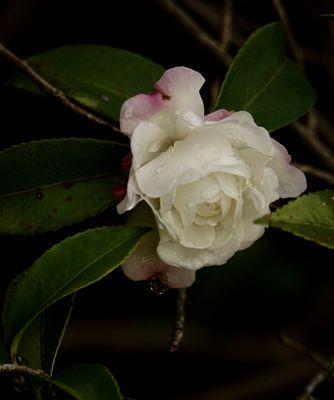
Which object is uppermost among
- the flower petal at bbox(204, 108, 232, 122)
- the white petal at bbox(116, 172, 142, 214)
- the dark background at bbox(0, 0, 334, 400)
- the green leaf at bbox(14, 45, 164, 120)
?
the flower petal at bbox(204, 108, 232, 122)

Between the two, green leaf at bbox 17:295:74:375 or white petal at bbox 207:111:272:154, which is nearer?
white petal at bbox 207:111:272:154

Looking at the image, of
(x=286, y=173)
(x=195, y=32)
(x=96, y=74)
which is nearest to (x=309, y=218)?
(x=286, y=173)

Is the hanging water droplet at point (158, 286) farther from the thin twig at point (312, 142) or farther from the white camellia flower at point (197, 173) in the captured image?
the thin twig at point (312, 142)

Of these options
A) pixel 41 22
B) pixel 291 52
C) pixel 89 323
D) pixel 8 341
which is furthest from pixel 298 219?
pixel 89 323

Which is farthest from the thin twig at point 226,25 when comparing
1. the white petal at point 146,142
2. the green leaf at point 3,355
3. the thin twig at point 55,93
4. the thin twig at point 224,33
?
the green leaf at point 3,355

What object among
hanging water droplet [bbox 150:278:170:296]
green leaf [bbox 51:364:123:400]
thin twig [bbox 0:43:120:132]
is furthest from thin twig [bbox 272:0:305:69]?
green leaf [bbox 51:364:123:400]

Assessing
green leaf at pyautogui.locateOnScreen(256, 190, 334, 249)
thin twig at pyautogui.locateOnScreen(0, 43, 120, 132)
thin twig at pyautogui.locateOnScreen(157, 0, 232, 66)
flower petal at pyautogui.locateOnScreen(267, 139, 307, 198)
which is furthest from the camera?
thin twig at pyautogui.locateOnScreen(157, 0, 232, 66)

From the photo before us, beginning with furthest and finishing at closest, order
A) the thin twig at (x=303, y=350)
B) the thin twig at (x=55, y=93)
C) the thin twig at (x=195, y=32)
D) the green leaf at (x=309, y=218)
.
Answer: the thin twig at (x=195, y=32)
the thin twig at (x=303, y=350)
the thin twig at (x=55, y=93)
the green leaf at (x=309, y=218)

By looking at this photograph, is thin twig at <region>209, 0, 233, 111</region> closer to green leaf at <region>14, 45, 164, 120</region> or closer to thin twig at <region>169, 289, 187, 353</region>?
green leaf at <region>14, 45, 164, 120</region>
